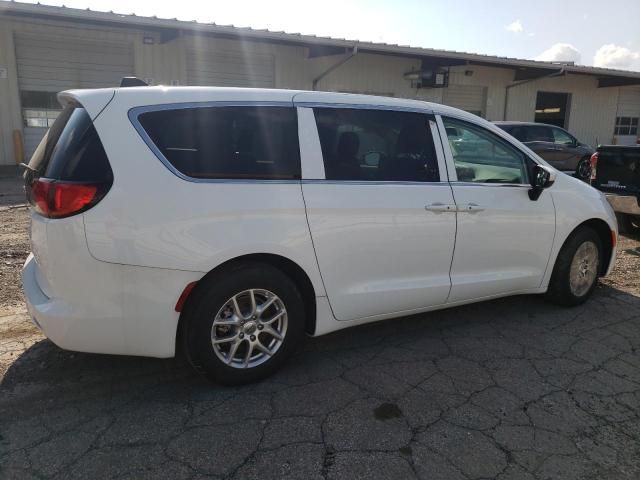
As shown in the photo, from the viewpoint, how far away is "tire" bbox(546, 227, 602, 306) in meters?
4.46

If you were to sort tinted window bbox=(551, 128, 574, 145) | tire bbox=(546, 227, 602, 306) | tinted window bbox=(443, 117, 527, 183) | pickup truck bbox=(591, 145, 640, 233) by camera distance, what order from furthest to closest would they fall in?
tinted window bbox=(551, 128, 574, 145) < pickup truck bbox=(591, 145, 640, 233) < tire bbox=(546, 227, 602, 306) < tinted window bbox=(443, 117, 527, 183)

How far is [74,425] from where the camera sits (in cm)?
273

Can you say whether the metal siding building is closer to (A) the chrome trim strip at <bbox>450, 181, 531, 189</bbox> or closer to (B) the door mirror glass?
(B) the door mirror glass

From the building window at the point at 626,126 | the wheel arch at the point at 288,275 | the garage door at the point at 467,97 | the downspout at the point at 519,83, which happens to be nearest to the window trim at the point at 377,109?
the wheel arch at the point at 288,275

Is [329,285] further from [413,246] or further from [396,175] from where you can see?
[396,175]

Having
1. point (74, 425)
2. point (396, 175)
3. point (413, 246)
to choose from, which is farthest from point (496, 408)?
point (74, 425)

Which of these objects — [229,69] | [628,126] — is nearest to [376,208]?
[229,69]

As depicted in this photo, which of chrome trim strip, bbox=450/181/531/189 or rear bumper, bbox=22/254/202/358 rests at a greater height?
chrome trim strip, bbox=450/181/531/189

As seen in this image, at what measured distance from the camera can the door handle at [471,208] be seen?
3.69m

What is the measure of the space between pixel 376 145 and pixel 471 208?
0.86 metres

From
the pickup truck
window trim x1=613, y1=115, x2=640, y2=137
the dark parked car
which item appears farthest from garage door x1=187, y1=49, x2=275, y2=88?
window trim x1=613, y1=115, x2=640, y2=137

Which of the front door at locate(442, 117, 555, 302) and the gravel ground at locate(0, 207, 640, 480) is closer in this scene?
the gravel ground at locate(0, 207, 640, 480)

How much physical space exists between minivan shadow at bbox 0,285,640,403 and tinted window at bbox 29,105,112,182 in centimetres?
126

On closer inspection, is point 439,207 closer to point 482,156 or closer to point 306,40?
point 482,156
